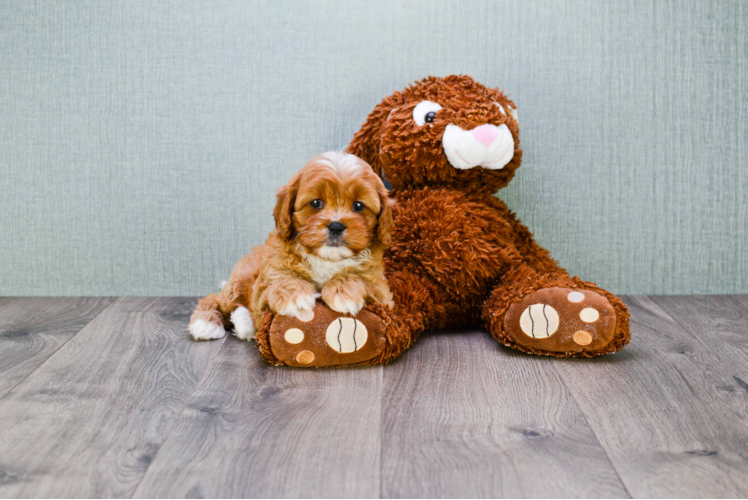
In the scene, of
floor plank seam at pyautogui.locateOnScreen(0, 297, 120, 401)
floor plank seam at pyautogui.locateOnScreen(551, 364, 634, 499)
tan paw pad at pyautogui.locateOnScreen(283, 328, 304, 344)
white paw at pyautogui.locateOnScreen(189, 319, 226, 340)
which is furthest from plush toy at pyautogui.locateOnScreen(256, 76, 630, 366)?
floor plank seam at pyautogui.locateOnScreen(0, 297, 120, 401)

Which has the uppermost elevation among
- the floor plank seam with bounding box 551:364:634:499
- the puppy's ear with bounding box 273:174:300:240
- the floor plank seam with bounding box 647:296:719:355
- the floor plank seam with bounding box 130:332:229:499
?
the puppy's ear with bounding box 273:174:300:240

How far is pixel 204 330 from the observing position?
1714 millimetres

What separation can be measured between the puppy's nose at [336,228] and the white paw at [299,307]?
0.55 feet

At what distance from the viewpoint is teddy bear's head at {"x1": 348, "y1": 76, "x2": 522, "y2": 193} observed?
1.71 m

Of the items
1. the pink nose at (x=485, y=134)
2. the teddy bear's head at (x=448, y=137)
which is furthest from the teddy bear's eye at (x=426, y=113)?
the pink nose at (x=485, y=134)

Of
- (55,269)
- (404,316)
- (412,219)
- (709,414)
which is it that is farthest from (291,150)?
(709,414)

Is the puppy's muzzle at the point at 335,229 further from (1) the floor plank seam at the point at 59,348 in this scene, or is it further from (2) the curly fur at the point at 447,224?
(1) the floor plank seam at the point at 59,348

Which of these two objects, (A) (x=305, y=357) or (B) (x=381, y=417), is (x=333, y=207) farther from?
(B) (x=381, y=417)

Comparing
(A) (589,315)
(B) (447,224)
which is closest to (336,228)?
(B) (447,224)

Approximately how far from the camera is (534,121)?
2080mm

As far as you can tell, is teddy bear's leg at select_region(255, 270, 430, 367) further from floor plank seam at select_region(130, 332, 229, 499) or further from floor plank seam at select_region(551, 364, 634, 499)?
floor plank seam at select_region(551, 364, 634, 499)

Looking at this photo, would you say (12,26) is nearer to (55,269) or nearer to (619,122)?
(55,269)

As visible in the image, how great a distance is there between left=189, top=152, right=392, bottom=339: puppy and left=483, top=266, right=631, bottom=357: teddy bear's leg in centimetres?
33

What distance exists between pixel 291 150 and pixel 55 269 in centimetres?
93
